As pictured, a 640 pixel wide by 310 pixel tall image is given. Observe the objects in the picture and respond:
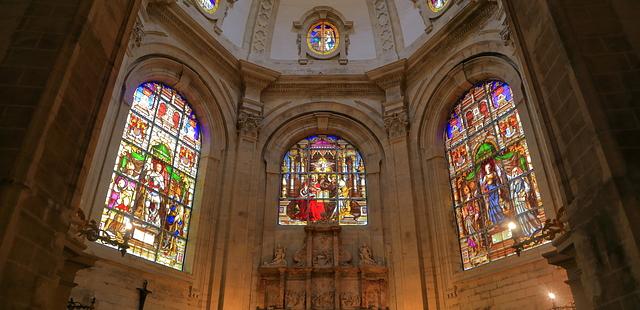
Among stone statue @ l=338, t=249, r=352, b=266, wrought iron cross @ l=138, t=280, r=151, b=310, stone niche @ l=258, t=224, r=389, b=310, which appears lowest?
wrought iron cross @ l=138, t=280, r=151, b=310

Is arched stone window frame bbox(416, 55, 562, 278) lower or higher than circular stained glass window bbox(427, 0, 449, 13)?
lower

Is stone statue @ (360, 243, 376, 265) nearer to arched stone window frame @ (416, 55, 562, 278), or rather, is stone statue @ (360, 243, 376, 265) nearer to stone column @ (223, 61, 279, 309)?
arched stone window frame @ (416, 55, 562, 278)

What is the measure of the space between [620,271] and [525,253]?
5.32 m

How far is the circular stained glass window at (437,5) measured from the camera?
1397 cm

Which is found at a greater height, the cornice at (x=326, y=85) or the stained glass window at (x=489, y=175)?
the cornice at (x=326, y=85)

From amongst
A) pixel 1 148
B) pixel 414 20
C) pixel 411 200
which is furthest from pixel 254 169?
pixel 1 148

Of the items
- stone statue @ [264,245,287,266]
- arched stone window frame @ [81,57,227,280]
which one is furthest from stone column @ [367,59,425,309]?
arched stone window frame @ [81,57,227,280]

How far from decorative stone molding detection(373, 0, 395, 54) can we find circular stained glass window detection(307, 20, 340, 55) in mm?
1499

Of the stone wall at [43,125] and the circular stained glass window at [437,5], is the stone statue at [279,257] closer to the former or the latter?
the stone wall at [43,125]

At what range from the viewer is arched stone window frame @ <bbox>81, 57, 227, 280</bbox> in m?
9.30

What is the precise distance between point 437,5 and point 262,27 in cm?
586

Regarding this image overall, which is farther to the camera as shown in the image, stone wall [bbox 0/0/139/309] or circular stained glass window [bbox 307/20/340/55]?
circular stained glass window [bbox 307/20/340/55]

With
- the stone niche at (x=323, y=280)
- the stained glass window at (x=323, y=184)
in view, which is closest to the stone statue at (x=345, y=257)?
the stone niche at (x=323, y=280)

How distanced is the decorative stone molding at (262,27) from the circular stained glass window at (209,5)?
5.26 ft
